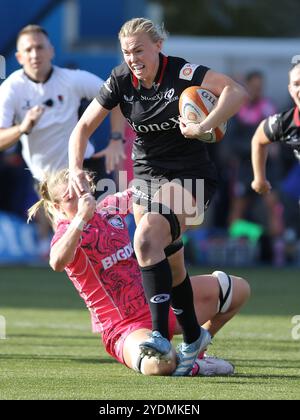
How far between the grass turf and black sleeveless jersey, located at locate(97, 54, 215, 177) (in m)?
1.21

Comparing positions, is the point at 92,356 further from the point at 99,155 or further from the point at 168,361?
the point at 99,155

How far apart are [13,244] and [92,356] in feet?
23.7

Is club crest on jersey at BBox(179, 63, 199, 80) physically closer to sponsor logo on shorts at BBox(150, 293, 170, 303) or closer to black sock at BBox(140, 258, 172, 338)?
black sock at BBox(140, 258, 172, 338)

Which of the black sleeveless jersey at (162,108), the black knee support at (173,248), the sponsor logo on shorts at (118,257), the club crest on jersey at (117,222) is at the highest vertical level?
the black sleeveless jersey at (162,108)

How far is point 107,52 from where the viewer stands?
14688mm

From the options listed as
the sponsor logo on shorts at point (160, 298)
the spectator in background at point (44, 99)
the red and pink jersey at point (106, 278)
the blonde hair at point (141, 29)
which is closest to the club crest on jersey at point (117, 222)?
the red and pink jersey at point (106, 278)

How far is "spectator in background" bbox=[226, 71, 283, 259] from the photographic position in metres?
14.5

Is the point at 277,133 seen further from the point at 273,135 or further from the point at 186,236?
the point at 186,236

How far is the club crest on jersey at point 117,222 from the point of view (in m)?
6.40

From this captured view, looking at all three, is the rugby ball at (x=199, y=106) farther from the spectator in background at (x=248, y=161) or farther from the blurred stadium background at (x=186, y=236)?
the spectator in background at (x=248, y=161)

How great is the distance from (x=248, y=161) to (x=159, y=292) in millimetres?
9083

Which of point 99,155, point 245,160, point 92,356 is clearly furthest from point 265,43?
point 92,356

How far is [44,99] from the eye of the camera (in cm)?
873

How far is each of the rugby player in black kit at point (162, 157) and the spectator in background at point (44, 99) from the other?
2.19 metres
